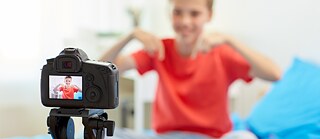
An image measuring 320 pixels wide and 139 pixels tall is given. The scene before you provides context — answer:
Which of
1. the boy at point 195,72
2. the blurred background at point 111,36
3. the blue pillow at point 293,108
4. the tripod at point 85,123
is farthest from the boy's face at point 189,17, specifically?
the tripod at point 85,123

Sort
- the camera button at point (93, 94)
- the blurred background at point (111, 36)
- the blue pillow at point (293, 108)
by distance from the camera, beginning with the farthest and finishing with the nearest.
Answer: the blue pillow at point (293, 108), the blurred background at point (111, 36), the camera button at point (93, 94)

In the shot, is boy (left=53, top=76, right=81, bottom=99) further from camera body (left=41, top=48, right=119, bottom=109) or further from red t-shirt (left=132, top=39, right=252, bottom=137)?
red t-shirt (left=132, top=39, right=252, bottom=137)

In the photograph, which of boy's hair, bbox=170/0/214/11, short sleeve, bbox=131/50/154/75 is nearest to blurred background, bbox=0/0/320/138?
short sleeve, bbox=131/50/154/75

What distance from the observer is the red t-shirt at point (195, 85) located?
3.86ft

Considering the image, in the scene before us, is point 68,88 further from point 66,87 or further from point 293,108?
point 293,108

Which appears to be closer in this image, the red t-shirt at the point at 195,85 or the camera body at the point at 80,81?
the camera body at the point at 80,81

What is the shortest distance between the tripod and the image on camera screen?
0.06 ft

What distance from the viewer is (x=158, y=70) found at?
47.8 inches

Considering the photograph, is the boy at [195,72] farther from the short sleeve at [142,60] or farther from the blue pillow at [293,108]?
the blue pillow at [293,108]

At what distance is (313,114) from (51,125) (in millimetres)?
813

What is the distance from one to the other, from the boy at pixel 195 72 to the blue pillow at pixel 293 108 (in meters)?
0.12

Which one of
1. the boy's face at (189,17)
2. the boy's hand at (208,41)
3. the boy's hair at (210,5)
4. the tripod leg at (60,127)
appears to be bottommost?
the tripod leg at (60,127)

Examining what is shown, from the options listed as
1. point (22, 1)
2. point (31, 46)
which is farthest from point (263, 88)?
point (22, 1)

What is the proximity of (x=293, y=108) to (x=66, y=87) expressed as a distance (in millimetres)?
853
